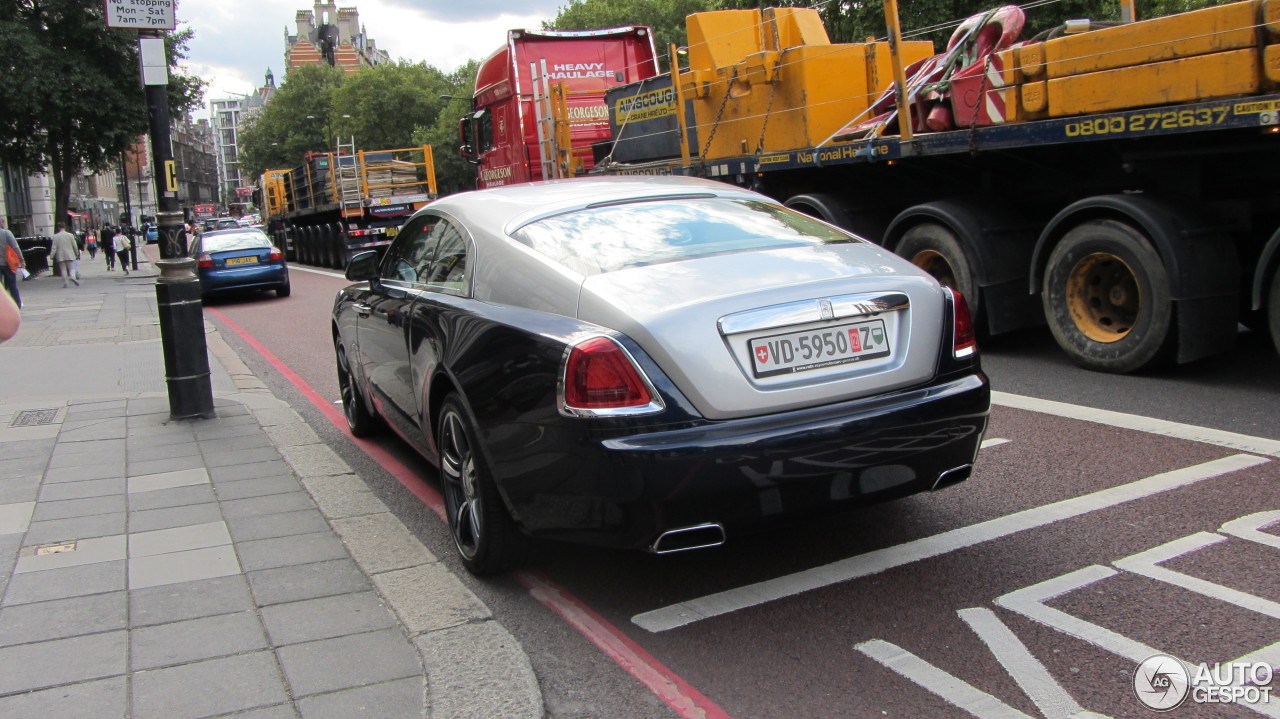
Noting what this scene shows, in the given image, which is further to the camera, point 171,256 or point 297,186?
point 297,186

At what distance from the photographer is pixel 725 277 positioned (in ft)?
11.8

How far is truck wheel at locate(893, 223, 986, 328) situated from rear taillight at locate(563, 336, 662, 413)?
4994 mm

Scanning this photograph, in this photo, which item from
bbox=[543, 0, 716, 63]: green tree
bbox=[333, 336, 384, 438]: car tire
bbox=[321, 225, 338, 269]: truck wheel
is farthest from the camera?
bbox=[543, 0, 716, 63]: green tree

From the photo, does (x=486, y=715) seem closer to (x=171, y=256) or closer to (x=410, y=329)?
(x=410, y=329)

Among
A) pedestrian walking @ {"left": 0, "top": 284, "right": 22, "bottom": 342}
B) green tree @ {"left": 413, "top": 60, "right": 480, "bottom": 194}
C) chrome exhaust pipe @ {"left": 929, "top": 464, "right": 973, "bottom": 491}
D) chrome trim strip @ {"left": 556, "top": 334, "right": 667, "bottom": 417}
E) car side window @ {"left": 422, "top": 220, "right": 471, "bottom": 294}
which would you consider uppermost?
green tree @ {"left": 413, "top": 60, "right": 480, "bottom": 194}

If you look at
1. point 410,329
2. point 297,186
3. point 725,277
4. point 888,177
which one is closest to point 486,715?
point 725,277

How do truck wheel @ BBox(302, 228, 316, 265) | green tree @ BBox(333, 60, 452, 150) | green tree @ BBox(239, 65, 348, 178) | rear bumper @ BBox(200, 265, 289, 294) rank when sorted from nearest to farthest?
rear bumper @ BBox(200, 265, 289, 294)
truck wheel @ BBox(302, 228, 316, 265)
green tree @ BBox(333, 60, 452, 150)
green tree @ BBox(239, 65, 348, 178)

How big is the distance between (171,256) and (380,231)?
20182 mm

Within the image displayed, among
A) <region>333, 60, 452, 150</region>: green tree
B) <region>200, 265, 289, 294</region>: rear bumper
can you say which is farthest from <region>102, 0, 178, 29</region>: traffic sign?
<region>333, 60, 452, 150</region>: green tree

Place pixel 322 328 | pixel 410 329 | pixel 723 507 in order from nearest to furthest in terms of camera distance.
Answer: pixel 723 507 → pixel 410 329 → pixel 322 328

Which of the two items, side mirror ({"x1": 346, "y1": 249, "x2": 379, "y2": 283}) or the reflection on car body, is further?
side mirror ({"x1": 346, "y1": 249, "x2": 379, "y2": 283})

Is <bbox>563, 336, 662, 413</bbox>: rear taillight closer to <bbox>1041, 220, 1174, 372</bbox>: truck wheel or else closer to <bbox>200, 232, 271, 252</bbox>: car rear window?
<bbox>1041, 220, 1174, 372</bbox>: truck wheel

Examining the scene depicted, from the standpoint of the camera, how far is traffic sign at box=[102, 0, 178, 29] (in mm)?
7086

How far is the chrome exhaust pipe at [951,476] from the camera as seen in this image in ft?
12.1
